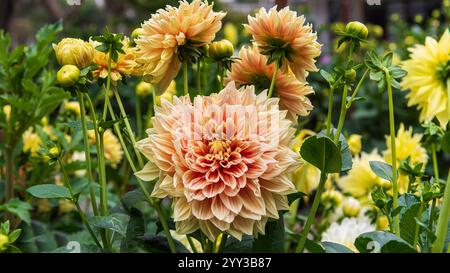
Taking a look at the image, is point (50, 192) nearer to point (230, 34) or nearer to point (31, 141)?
point (31, 141)

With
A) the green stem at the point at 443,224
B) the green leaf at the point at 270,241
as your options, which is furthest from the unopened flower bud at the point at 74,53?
the green stem at the point at 443,224

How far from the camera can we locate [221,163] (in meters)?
0.54

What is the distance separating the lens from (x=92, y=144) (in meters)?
1.11

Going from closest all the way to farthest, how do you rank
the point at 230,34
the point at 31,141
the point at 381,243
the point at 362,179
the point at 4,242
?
the point at 381,243 < the point at 4,242 < the point at 362,179 < the point at 31,141 < the point at 230,34

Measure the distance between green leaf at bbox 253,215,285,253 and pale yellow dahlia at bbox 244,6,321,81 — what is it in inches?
6.2

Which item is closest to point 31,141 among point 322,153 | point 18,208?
point 18,208

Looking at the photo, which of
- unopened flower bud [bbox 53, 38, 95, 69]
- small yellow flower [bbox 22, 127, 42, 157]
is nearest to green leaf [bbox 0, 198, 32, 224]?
small yellow flower [bbox 22, 127, 42, 157]

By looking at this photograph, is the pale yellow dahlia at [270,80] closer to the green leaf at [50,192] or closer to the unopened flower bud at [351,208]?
the green leaf at [50,192]

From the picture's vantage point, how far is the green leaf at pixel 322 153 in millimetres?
567

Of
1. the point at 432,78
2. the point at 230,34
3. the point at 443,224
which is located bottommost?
the point at 443,224

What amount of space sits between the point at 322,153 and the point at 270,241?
0.11 m

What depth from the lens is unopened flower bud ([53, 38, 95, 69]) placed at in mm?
602

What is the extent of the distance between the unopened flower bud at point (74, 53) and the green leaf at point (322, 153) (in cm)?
22

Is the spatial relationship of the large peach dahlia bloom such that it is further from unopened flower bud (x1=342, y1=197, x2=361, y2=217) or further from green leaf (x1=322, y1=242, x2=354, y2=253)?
unopened flower bud (x1=342, y1=197, x2=361, y2=217)
